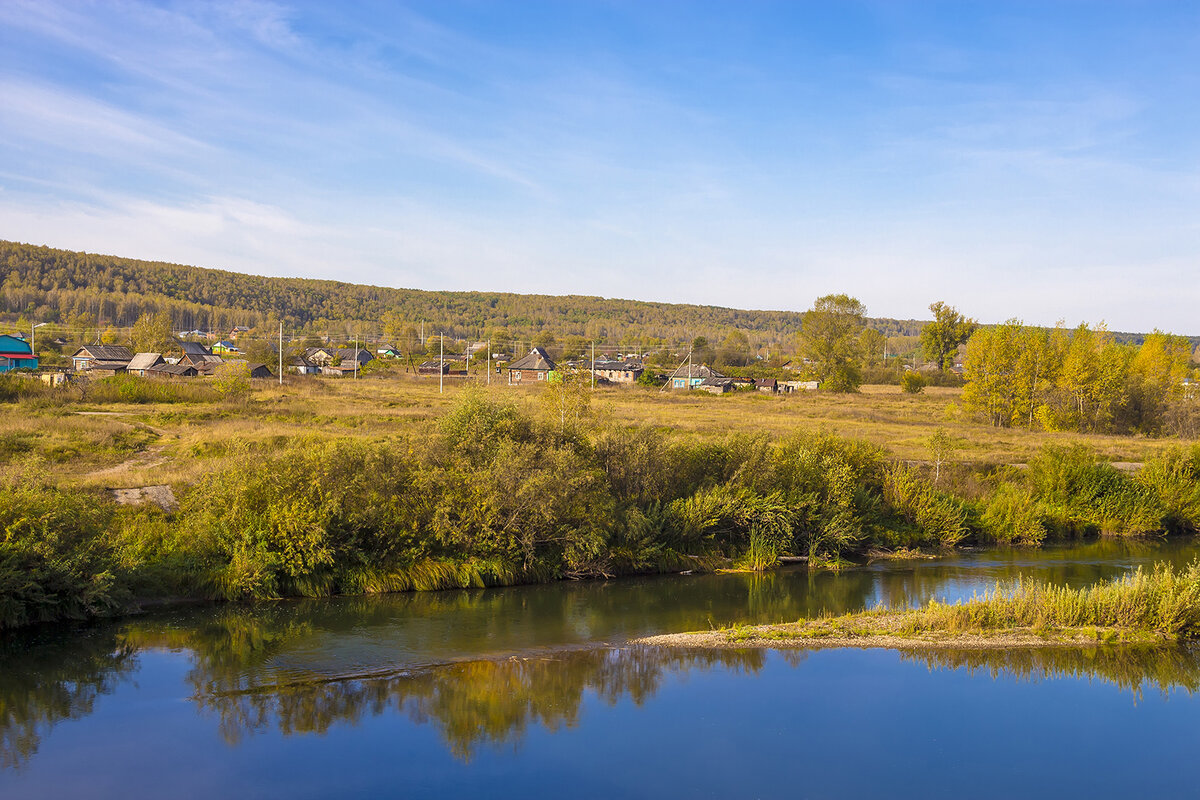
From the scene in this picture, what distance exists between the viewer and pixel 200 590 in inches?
717

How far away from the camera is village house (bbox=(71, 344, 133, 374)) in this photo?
260ft

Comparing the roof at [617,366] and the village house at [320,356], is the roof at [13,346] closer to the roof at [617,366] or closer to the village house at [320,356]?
the village house at [320,356]

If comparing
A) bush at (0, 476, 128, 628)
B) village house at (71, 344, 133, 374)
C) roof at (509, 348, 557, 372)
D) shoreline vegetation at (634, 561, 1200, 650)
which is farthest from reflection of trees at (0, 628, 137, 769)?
roof at (509, 348, 557, 372)

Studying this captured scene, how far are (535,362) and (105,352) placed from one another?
4315 cm

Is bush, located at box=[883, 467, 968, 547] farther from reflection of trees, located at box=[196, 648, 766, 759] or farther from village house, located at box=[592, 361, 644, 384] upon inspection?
village house, located at box=[592, 361, 644, 384]

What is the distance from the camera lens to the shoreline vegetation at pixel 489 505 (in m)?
17.5

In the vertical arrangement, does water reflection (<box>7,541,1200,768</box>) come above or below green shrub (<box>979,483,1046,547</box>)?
below

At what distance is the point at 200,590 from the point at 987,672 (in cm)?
1567

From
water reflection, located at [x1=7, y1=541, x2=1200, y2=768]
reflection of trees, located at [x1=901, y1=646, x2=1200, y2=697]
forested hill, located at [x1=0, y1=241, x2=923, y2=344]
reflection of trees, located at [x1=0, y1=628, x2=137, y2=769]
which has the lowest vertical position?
reflection of trees, located at [x1=0, y1=628, x2=137, y2=769]

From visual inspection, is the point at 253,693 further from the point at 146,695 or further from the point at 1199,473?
the point at 1199,473

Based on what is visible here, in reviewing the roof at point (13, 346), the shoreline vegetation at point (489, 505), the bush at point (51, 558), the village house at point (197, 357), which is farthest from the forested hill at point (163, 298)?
the bush at point (51, 558)

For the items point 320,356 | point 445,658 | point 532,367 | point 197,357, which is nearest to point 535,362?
point 532,367

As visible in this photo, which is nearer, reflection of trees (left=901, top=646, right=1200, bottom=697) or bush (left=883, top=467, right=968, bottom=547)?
reflection of trees (left=901, top=646, right=1200, bottom=697)

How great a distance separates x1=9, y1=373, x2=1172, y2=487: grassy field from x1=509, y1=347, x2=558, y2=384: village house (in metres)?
18.5
